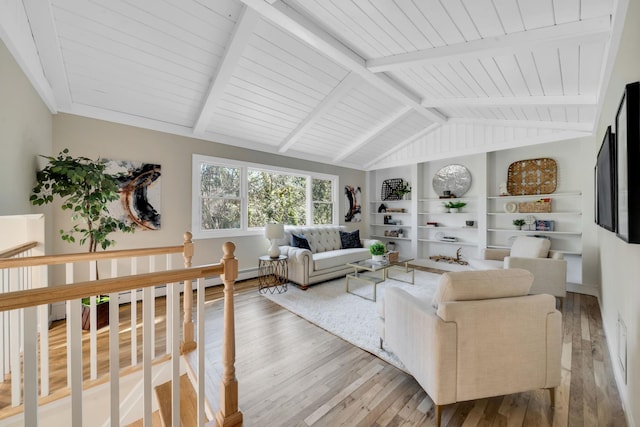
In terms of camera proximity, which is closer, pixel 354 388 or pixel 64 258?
pixel 64 258

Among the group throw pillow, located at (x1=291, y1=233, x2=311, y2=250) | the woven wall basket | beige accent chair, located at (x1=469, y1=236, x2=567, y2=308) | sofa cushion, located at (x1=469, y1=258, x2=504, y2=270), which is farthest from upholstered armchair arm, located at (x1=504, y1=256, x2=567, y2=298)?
throw pillow, located at (x1=291, y1=233, x2=311, y2=250)

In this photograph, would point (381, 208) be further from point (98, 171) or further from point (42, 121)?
point (42, 121)

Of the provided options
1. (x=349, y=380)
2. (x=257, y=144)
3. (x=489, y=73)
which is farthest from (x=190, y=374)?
(x=489, y=73)

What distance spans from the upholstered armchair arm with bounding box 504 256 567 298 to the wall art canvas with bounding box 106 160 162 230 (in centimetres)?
470

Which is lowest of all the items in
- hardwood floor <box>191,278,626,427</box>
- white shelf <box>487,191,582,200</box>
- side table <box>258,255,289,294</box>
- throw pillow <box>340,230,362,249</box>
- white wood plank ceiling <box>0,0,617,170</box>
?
hardwood floor <box>191,278,626,427</box>

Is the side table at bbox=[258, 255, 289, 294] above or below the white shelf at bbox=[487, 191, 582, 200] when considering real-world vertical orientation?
below

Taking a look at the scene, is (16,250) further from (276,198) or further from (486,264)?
(486,264)

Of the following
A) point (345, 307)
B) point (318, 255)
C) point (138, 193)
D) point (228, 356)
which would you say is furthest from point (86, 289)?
point (318, 255)

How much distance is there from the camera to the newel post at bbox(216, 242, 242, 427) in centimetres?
141

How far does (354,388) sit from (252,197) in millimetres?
3537

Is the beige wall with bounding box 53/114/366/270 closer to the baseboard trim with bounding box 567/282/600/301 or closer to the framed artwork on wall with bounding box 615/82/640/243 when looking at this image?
the framed artwork on wall with bounding box 615/82/640/243

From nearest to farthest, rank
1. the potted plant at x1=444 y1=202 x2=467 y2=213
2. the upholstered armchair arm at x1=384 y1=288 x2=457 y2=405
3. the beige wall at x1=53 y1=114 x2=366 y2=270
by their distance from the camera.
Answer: the upholstered armchair arm at x1=384 y1=288 x2=457 y2=405 < the beige wall at x1=53 y1=114 x2=366 y2=270 < the potted plant at x1=444 y1=202 x2=467 y2=213

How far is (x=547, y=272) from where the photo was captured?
325 centimetres

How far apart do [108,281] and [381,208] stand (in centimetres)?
620
